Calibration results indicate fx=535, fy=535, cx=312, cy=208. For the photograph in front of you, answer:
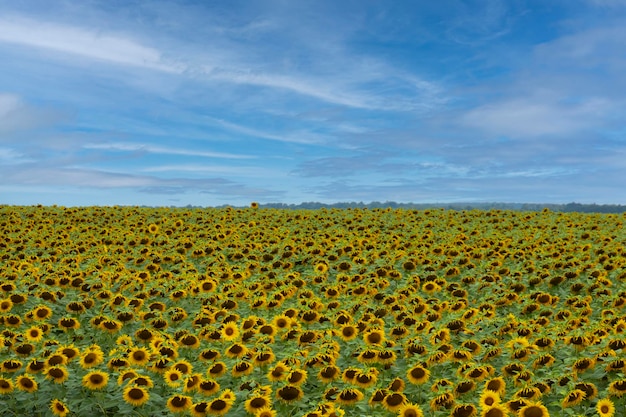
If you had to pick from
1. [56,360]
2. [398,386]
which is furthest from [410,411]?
[56,360]

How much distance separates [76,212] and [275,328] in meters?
21.0

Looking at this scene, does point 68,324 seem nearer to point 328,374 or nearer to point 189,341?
point 189,341

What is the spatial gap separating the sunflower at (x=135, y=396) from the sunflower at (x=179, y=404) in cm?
41

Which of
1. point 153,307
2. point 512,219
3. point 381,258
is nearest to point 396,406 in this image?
point 153,307

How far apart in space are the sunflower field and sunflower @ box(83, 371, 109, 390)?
0.01 m

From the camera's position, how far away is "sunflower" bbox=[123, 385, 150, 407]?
21.3 ft

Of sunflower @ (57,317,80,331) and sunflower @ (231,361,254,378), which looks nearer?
sunflower @ (231,361,254,378)

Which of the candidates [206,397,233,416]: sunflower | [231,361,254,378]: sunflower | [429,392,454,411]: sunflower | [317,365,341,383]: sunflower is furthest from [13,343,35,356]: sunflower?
[429,392,454,411]: sunflower

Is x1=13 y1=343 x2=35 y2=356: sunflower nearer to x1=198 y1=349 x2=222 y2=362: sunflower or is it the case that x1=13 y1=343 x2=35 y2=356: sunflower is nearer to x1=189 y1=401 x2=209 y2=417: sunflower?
x1=198 y1=349 x2=222 y2=362: sunflower

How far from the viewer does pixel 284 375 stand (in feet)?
22.2

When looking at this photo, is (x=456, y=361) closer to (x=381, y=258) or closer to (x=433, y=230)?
(x=381, y=258)

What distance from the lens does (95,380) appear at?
6.80 meters

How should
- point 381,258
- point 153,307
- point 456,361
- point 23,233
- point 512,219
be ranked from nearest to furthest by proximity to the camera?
point 456,361, point 153,307, point 381,258, point 23,233, point 512,219

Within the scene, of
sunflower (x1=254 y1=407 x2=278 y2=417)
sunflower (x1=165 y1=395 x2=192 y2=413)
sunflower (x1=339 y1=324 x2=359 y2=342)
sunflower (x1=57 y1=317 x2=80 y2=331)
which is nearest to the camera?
sunflower (x1=254 y1=407 x2=278 y2=417)
